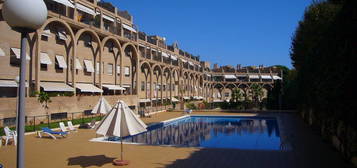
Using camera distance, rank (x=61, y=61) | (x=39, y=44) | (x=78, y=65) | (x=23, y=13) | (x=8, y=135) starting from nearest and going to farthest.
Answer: (x=23, y=13)
(x=8, y=135)
(x=39, y=44)
(x=61, y=61)
(x=78, y=65)

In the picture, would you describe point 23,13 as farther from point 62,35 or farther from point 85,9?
point 85,9

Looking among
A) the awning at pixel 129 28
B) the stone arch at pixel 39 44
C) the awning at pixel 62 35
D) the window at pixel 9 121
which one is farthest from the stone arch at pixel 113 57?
the window at pixel 9 121

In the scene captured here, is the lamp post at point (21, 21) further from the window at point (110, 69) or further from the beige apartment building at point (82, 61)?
the window at point (110, 69)

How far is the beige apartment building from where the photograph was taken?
21.8m

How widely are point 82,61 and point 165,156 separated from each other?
67.1ft

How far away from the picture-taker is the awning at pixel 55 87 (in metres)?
23.9

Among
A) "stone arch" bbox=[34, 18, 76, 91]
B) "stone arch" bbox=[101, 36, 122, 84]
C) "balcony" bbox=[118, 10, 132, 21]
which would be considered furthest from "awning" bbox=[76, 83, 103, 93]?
"balcony" bbox=[118, 10, 132, 21]

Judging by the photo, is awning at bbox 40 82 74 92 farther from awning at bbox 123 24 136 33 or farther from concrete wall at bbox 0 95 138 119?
awning at bbox 123 24 136 33

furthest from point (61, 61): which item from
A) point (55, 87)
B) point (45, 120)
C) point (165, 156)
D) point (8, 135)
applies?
point (165, 156)

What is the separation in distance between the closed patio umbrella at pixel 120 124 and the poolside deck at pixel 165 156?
1219mm

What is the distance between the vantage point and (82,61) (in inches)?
1136

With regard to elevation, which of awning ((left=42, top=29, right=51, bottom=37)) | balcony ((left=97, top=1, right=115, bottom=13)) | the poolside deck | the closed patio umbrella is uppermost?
balcony ((left=97, top=1, right=115, bottom=13))

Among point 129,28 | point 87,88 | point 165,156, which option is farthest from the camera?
point 129,28

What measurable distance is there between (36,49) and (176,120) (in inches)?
540
